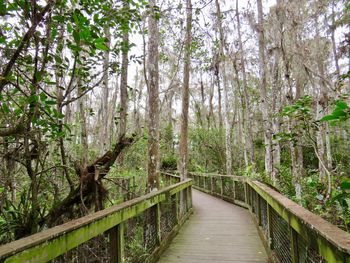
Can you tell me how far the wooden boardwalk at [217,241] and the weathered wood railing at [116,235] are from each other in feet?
0.92

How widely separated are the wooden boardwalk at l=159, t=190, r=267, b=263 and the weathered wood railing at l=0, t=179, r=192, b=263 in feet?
0.92

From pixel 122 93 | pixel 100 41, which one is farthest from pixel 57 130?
pixel 122 93

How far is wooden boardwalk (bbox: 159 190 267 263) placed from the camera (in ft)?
14.3

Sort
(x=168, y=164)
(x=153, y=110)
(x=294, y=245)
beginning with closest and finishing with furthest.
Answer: (x=294, y=245)
(x=153, y=110)
(x=168, y=164)

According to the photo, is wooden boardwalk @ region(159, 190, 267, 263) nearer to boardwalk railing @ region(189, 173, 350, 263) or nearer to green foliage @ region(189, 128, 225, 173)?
boardwalk railing @ region(189, 173, 350, 263)

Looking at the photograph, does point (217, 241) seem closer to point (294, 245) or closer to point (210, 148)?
point (294, 245)

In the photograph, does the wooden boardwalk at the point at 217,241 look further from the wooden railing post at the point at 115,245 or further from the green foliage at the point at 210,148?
the green foliage at the point at 210,148

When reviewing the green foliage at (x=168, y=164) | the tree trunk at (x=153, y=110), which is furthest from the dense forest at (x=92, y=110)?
the green foliage at (x=168, y=164)

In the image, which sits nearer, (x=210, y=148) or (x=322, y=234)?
(x=322, y=234)

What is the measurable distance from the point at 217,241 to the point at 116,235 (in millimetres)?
3006

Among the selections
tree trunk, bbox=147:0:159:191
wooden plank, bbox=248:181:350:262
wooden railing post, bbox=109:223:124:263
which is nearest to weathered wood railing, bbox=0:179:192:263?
wooden railing post, bbox=109:223:124:263

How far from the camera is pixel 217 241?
5312 mm

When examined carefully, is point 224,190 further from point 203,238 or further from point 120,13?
point 120,13

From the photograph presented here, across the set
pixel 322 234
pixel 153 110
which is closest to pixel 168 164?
pixel 153 110
